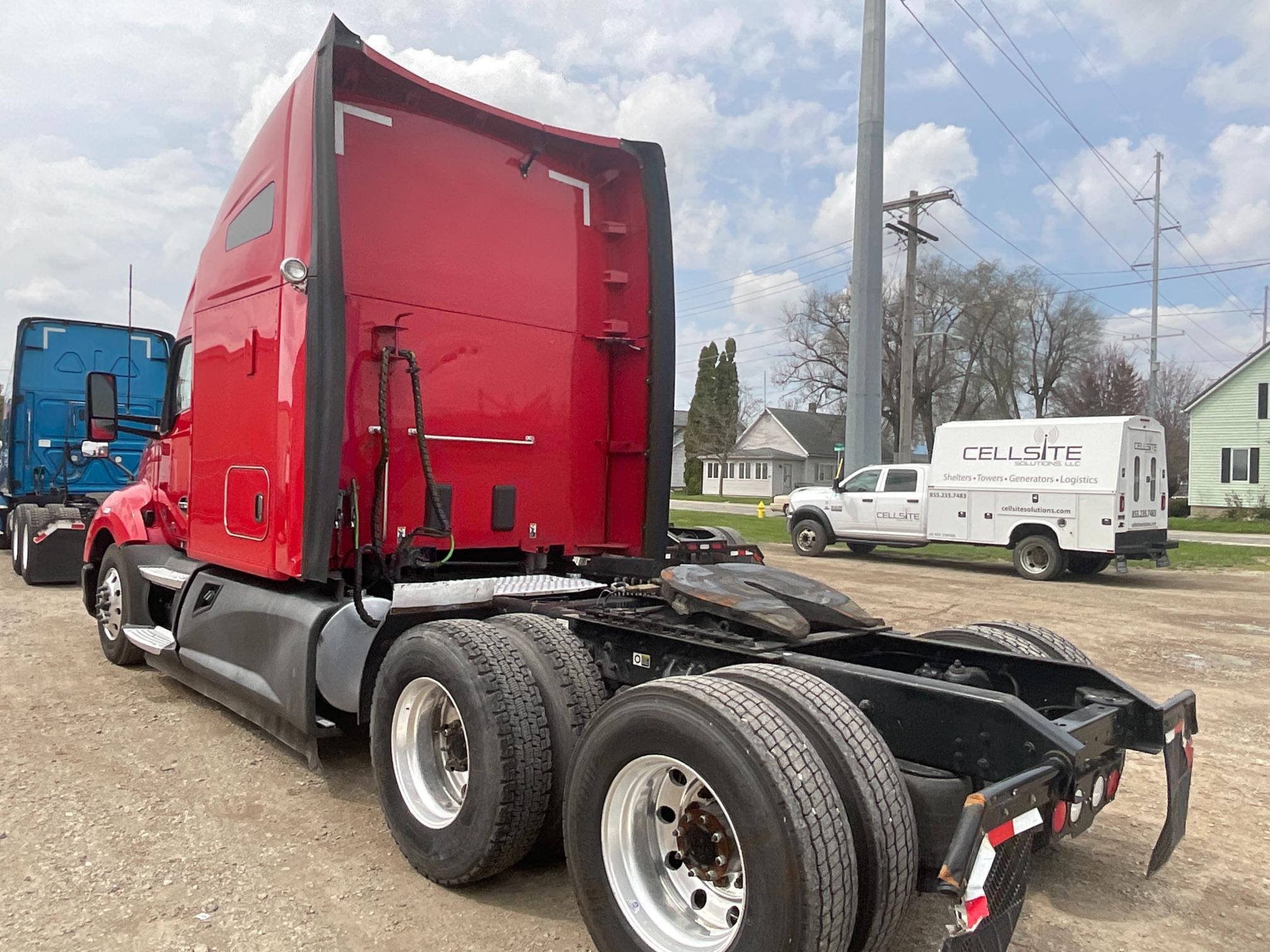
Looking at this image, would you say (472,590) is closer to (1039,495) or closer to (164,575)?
(164,575)

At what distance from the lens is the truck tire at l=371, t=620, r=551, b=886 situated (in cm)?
320

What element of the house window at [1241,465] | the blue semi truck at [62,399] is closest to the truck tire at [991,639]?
the blue semi truck at [62,399]

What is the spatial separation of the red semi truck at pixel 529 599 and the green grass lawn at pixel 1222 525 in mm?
27244

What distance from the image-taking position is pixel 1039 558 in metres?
14.4

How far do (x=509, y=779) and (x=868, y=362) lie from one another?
17.4m

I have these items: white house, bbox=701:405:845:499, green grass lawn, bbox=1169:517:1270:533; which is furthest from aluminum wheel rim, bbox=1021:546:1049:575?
white house, bbox=701:405:845:499

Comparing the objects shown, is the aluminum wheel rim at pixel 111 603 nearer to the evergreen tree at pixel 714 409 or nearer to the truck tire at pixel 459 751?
the truck tire at pixel 459 751

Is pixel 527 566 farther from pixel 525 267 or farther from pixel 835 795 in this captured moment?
pixel 835 795

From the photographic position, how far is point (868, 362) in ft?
63.6

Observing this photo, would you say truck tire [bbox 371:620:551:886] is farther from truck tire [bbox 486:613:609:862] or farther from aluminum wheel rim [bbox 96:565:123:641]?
aluminum wheel rim [bbox 96:565:123:641]

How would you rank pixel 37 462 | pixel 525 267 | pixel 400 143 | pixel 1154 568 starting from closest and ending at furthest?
1. pixel 400 143
2. pixel 525 267
3. pixel 37 462
4. pixel 1154 568

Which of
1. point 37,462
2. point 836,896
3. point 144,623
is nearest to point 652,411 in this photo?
point 836,896

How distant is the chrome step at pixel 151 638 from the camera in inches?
216

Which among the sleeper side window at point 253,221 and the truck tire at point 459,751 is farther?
the sleeper side window at point 253,221
